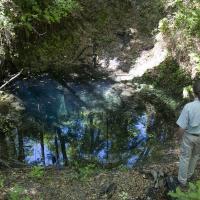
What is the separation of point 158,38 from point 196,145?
8.34 metres

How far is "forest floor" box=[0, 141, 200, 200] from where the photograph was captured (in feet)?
21.9

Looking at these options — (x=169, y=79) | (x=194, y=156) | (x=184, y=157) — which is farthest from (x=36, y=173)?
(x=169, y=79)

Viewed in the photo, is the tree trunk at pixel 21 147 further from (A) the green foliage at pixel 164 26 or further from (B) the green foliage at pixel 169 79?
(A) the green foliage at pixel 164 26

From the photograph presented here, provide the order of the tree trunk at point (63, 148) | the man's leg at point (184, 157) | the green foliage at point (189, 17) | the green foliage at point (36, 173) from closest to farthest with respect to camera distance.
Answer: the man's leg at point (184, 157)
the green foliage at point (36, 173)
the tree trunk at point (63, 148)
the green foliage at point (189, 17)

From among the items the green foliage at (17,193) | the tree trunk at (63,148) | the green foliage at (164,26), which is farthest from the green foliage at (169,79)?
the green foliage at (17,193)

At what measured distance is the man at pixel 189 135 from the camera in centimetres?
607

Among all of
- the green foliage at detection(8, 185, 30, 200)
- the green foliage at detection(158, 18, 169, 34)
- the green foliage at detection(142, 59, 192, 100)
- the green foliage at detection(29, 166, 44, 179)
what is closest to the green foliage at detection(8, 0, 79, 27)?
the green foliage at detection(158, 18, 169, 34)

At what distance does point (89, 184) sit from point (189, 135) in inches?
83.8

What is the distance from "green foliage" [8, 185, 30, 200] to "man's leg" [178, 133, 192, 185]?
9.11ft

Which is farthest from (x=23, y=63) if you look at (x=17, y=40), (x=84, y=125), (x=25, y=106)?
(x=84, y=125)

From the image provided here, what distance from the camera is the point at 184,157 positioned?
21.4 feet

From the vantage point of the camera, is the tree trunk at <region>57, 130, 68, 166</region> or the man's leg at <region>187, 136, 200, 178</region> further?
the tree trunk at <region>57, 130, 68, 166</region>

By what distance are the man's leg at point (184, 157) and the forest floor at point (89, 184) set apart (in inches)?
15.0

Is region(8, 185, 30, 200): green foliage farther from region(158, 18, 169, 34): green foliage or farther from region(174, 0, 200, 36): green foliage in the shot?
region(158, 18, 169, 34): green foliage
